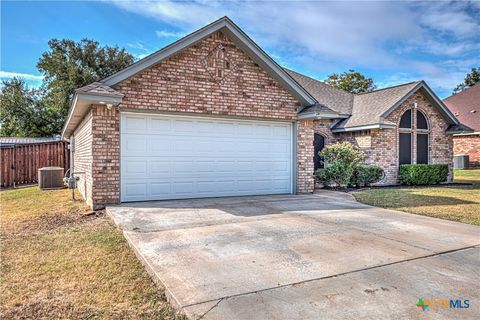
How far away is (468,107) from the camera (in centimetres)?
2678

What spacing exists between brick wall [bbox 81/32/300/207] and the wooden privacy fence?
10843mm

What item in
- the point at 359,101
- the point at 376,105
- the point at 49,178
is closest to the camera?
the point at 49,178

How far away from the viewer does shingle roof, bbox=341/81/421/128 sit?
1437 cm

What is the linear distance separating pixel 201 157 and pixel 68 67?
27598mm

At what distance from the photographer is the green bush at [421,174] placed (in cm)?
1468

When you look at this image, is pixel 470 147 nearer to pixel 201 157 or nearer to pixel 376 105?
pixel 376 105

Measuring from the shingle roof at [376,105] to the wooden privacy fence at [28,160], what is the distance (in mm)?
14714

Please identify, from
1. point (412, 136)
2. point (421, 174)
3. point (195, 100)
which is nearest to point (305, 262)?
point (195, 100)

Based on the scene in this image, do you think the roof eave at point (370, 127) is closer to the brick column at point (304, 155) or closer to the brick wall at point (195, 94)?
the brick column at point (304, 155)

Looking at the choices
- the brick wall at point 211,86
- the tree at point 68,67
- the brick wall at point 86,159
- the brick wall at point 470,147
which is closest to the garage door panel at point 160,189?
the brick wall at point 86,159

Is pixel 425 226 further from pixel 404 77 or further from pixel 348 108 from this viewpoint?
pixel 404 77

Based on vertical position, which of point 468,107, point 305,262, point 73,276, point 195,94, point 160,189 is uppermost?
point 468,107

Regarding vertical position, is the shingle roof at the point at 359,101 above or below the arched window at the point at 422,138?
above

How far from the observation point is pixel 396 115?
14.8 metres
